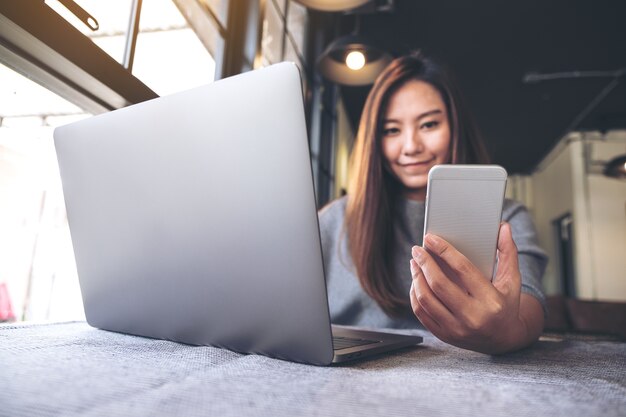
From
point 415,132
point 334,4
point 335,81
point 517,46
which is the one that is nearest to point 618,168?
point 517,46

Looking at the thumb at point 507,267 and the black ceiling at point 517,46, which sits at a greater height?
the black ceiling at point 517,46

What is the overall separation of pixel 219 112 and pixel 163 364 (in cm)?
23

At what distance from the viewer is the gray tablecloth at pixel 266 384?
0.83 ft

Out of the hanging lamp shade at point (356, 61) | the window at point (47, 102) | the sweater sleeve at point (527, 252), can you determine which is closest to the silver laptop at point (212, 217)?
the window at point (47, 102)

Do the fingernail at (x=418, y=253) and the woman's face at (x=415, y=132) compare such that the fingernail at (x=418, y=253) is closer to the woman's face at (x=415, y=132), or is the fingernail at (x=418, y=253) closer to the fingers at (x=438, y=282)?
the fingers at (x=438, y=282)

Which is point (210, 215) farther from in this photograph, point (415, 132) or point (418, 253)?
point (415, 132)

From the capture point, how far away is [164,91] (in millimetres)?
1088

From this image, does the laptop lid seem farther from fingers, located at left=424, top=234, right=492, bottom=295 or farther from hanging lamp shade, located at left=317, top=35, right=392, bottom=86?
hanging lamp shade, located at left=317, top=35, right=392, bottom=86

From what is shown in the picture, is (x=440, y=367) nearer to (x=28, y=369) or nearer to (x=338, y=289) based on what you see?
(x=28, y=369)

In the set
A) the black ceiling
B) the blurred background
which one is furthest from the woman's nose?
the black ceiling

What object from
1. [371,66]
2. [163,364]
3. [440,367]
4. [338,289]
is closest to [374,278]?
[338,289]

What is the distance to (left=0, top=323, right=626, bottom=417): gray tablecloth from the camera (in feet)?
0.83

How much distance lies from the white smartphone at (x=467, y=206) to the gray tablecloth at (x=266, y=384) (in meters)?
0.14

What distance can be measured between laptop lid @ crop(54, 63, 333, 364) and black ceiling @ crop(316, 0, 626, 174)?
7.30 feet
